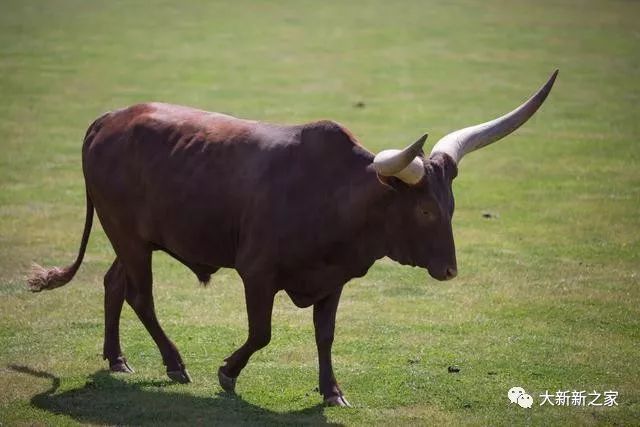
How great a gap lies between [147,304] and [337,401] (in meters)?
1.78

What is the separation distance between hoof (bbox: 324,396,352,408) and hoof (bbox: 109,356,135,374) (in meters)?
1.76

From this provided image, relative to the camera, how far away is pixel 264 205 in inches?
340

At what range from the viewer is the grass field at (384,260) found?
9.07 meters

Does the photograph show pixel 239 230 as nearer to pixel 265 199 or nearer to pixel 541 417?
pixel 265 199

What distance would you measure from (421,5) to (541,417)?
94.1 ft

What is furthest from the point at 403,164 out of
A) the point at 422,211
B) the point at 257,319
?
the point at 257,319

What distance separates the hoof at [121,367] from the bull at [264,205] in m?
0.01

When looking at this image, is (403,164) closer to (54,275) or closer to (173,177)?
(173,177)

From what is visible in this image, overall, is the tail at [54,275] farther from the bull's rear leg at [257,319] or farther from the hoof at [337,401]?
the hoof at [337,401]

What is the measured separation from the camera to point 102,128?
9688 millimetres

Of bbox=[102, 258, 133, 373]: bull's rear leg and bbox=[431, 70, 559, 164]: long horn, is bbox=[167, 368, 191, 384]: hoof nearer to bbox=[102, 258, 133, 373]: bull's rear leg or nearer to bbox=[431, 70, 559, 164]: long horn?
bbox=[102, 258, 133, 373]: bull's rear leg

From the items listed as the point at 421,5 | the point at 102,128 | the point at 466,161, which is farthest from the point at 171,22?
the point at 102,128

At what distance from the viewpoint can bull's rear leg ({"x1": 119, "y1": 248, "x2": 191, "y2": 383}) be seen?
30.6 feet

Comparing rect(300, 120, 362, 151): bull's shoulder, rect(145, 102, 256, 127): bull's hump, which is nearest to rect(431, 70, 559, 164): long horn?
rect(300, 120, 362, 151): bull's shoulder
